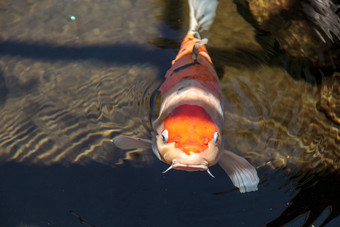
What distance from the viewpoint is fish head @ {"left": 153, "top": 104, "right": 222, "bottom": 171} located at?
2.94 m

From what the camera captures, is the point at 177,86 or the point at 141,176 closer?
the point at 141,176

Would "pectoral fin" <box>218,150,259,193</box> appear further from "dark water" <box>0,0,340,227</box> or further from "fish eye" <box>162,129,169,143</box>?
"fish eye" <box>162,129,169,143</box>

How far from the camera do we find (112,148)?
387 centimetres

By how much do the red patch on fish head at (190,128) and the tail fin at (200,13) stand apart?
2179 millimetres

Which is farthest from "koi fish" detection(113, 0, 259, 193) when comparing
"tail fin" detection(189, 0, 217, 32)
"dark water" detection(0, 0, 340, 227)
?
"tail fin" detection(189, 0, 217, 32)

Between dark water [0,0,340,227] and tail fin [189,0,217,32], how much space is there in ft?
1.06

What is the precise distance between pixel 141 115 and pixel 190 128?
127cm

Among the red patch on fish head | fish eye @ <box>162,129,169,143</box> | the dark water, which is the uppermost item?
the red patch on fish head

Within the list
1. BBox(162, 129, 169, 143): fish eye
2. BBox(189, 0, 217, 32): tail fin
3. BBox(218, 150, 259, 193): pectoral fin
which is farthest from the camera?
BBox(189, 0, 217, 32): tail fin

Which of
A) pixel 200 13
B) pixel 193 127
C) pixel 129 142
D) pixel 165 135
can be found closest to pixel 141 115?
pixel 129 142

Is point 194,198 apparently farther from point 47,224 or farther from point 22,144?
point 22,144

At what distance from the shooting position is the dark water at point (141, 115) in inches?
130

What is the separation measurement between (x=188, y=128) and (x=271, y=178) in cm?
113

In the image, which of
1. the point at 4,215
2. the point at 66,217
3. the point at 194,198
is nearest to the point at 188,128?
the point at 194,198
